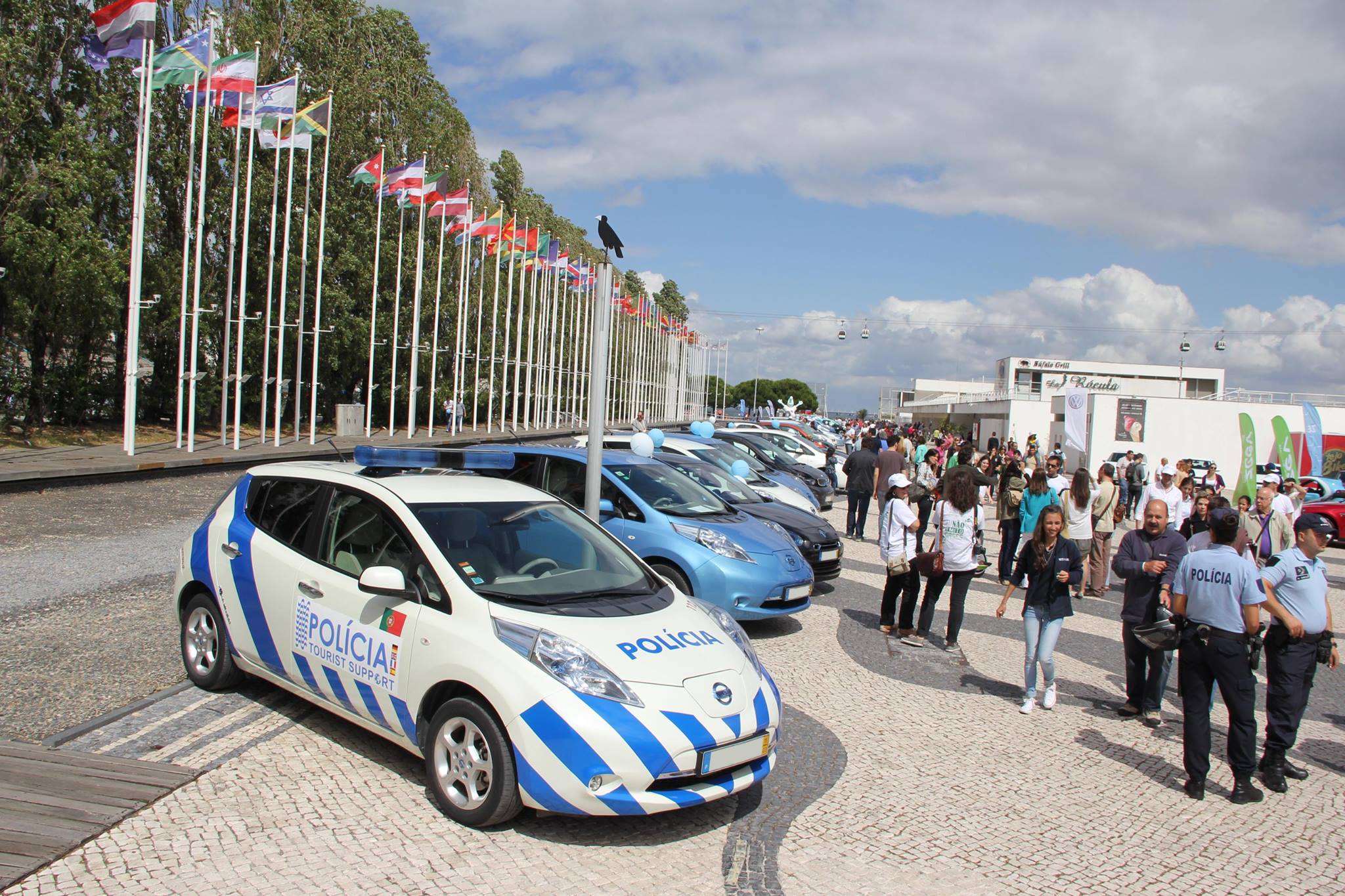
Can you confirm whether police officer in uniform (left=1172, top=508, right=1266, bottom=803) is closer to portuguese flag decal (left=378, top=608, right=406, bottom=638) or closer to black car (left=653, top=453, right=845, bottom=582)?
portuguese flag decal (left=378, top=608, right=406, bottom=638)

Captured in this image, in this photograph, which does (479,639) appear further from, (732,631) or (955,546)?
(955,546)

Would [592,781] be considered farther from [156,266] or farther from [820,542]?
[156,266]

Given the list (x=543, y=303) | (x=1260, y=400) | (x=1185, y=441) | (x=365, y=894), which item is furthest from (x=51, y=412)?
(x=1260, y=400)

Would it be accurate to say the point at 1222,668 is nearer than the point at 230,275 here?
Yes

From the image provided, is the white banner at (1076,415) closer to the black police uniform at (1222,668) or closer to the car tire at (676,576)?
the car tire at (676,576)

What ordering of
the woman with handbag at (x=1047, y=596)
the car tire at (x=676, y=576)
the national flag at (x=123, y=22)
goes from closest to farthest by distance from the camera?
the woman with handbag at (x=1047, y=596), the car tire at (x=676, y=576), the national flag at (x=123, y=22)

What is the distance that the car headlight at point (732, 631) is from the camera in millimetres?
4988

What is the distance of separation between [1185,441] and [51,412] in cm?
4271

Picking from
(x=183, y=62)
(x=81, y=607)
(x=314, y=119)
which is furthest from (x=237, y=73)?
(x=81, y=607)

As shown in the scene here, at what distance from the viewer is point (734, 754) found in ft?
14.3

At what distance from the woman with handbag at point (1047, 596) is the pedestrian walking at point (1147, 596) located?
499 mm

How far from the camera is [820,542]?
1041 cm

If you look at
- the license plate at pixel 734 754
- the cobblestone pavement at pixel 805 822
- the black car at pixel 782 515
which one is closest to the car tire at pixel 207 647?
the cobblestone pavement at pixel 805 822

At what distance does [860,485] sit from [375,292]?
21.8 metres
